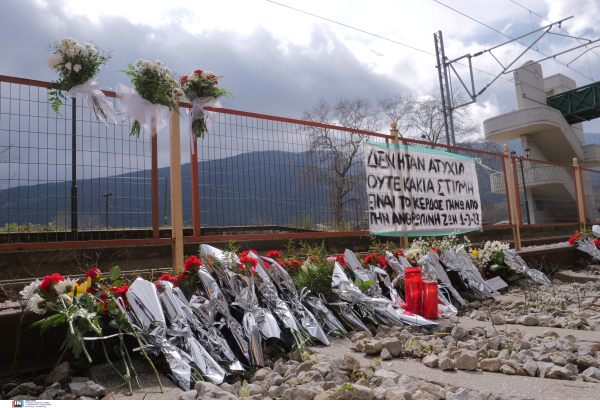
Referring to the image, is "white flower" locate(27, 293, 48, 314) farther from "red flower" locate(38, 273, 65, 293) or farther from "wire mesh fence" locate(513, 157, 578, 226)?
"wire mesh fence" locate(513, 157, 578, 226)

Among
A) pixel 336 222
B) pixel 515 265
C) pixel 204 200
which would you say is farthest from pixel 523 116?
pixel 204 200

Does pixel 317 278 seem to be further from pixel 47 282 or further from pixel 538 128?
pixel 538 128

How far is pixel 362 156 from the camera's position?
18.1ft

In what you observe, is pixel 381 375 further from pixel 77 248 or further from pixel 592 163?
pixel 592 163

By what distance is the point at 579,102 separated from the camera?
899 inches

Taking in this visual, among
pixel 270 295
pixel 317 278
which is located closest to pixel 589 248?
pixel 317 278

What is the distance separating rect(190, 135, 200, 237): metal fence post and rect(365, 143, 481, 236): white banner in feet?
7.57

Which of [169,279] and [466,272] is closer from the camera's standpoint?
[169,279]

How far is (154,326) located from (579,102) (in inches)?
1065

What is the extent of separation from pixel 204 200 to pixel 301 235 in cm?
121

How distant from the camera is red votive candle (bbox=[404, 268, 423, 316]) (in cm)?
360

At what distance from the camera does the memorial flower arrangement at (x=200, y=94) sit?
4336 millimetres

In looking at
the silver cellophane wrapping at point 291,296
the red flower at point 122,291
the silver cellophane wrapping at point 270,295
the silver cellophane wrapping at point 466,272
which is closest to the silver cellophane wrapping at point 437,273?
the silver cellophane wrapping at point 466,272

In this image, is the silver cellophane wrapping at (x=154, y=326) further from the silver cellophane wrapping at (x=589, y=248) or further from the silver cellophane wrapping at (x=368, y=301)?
the silver cellophane wrapping at (x=589, y=248)
